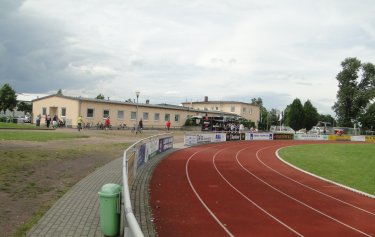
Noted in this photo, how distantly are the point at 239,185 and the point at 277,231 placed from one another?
6619mm

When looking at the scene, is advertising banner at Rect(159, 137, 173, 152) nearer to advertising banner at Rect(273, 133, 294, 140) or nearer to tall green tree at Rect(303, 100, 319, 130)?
advertising banner at Rect(273, 133, 294, 140)

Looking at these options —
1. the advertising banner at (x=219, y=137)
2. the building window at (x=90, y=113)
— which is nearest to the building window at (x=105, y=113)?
the building window at (x=90, y=113)

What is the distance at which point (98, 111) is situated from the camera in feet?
161

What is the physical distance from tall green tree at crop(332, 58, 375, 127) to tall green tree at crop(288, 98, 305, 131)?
6.98 metres

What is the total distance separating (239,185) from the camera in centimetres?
1705

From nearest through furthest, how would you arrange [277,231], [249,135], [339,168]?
[277,231] → [339,168] → [249,135]

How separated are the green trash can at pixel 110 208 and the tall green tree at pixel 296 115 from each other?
3170 inches

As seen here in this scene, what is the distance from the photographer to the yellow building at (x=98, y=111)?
47525 millimetres

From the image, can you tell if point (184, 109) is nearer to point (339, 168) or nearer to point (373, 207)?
point (339, 168)

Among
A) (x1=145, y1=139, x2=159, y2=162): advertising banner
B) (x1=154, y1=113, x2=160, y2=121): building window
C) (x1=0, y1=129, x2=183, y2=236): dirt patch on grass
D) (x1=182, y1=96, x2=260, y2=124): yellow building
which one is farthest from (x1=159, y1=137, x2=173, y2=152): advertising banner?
(x1=182, y1=96, x2=260, y2=124): yellow building

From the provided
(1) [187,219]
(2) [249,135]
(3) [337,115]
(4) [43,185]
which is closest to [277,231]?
(1) [187,219]

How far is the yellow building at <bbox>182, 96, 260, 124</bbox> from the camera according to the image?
275 feet

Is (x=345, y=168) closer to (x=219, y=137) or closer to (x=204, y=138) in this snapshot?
(x=204, y=138)

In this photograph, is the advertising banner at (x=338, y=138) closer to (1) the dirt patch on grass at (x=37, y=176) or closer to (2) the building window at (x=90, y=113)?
(2) the building window at (x=90, y=113)
